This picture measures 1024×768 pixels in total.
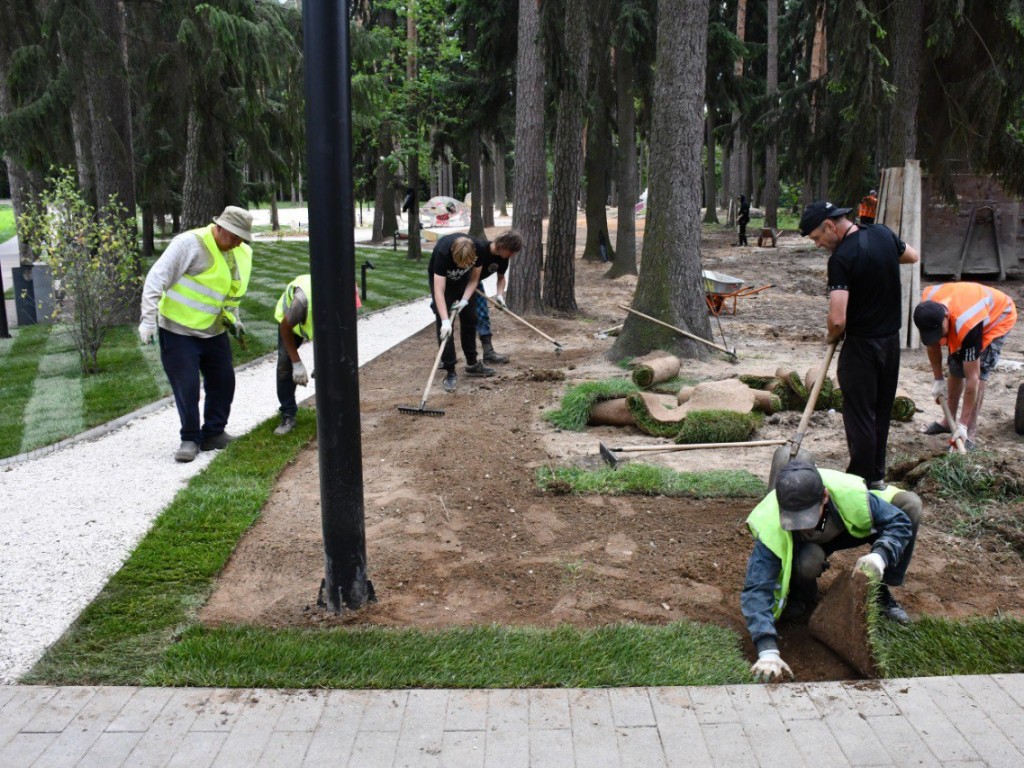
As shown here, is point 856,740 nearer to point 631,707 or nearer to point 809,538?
point 631,707

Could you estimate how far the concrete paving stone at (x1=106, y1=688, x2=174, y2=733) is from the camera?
3.42 meters

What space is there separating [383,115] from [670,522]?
19279mm

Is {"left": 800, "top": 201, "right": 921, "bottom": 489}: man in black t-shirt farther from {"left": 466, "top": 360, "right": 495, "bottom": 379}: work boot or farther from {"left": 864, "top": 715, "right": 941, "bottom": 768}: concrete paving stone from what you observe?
{"left": 466, "top": 360, "right": 495, "bottom": 379}: work boot

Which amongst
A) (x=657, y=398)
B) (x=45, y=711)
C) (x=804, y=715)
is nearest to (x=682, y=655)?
(x=804, y=715)

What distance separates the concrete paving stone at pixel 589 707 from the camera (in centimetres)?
344

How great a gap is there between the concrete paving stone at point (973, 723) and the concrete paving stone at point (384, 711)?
1996 mm

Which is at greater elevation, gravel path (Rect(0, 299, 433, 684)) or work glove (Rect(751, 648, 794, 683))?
gravel path (Rect(0, 299, 433, 684))

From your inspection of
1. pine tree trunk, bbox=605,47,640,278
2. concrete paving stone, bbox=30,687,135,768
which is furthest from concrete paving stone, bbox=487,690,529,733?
pine tree trunk, bbox=605,47,640,278

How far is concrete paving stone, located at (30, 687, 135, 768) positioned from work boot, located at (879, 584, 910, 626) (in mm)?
3155

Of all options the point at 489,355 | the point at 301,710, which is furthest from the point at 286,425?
the point at 301,710

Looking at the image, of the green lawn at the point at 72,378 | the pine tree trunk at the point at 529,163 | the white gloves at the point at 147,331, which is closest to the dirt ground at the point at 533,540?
the white gloves at the point at 147,331

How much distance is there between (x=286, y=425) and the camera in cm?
752

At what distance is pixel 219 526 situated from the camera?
5.40m

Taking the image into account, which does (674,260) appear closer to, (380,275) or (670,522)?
(670,522)
